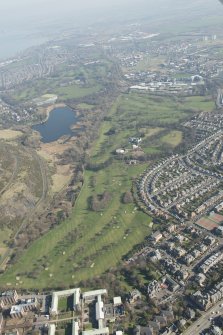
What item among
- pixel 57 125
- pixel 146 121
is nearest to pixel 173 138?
pixel 146 121

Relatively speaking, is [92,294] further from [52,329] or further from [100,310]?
[52,329]

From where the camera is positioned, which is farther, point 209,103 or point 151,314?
point 209,103

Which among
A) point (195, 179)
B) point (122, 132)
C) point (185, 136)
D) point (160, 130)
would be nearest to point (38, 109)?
point (122, 132)

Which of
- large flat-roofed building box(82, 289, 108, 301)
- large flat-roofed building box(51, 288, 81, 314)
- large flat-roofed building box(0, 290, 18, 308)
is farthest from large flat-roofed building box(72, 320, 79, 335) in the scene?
large flat-roofed building box(0, 290, 18, 308)

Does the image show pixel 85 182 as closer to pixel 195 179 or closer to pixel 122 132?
pixel 195 179

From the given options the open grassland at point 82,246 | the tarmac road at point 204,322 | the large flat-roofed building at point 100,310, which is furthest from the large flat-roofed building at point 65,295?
the tarmac road at point 204,322

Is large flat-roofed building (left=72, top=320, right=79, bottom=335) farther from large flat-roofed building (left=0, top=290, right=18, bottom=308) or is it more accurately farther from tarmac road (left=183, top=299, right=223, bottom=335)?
tarmac road (left=183, top=299, right=223, bottom=335)
